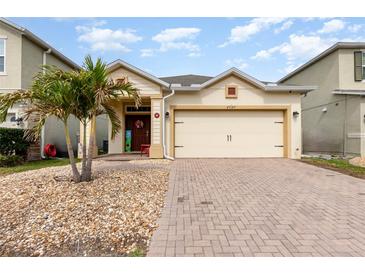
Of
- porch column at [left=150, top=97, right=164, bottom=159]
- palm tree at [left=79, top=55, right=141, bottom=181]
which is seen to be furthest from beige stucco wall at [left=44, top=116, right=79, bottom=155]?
palm tree at [left=79, top=55, right=141, bottom=181]

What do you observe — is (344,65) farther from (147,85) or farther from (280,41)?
(147,85)

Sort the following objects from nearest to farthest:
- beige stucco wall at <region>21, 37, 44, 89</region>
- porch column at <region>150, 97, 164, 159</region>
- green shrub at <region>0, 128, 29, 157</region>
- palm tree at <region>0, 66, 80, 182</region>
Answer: palm tree at <region>0, 66, 80, 182</region> → green shrub at <region>0, 128, 29, 157</region> → porch column at <region>150, 97, 164, 159</region> → beige stucco wall at <region>21, 37, 44, 89</region>

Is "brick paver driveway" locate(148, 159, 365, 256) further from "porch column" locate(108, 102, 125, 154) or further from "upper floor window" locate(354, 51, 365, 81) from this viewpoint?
"upper floor window" locate(354, 51, 365, 81)

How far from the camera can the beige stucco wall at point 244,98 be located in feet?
40.9

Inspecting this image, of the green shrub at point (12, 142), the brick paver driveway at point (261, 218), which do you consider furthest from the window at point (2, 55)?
the brick paver driveway at point (261, 218)

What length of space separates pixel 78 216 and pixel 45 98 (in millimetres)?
3138

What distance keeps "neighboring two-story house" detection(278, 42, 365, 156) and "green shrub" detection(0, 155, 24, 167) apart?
17.8 meters

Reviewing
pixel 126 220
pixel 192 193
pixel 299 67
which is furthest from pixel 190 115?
pixel 299 67

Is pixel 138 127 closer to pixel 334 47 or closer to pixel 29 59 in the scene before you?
pixel 29 59

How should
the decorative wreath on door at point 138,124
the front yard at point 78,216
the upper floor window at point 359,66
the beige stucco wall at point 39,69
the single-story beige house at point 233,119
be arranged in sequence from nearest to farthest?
the front yard at point 78,216 → the beige stucco wall at point 39,69 → the single-story beige house at point 233,119 → the decorative wreath on door at point 138,124 → the upper floor window at point 359,66

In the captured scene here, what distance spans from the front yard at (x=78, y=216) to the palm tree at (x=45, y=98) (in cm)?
149

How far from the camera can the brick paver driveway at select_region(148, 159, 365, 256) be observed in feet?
10.3

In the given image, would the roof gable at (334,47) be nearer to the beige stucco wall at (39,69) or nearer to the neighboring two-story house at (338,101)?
the neighboring two-story house at (338,101)

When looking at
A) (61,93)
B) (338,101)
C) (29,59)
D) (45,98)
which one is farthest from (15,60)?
(338,101)
